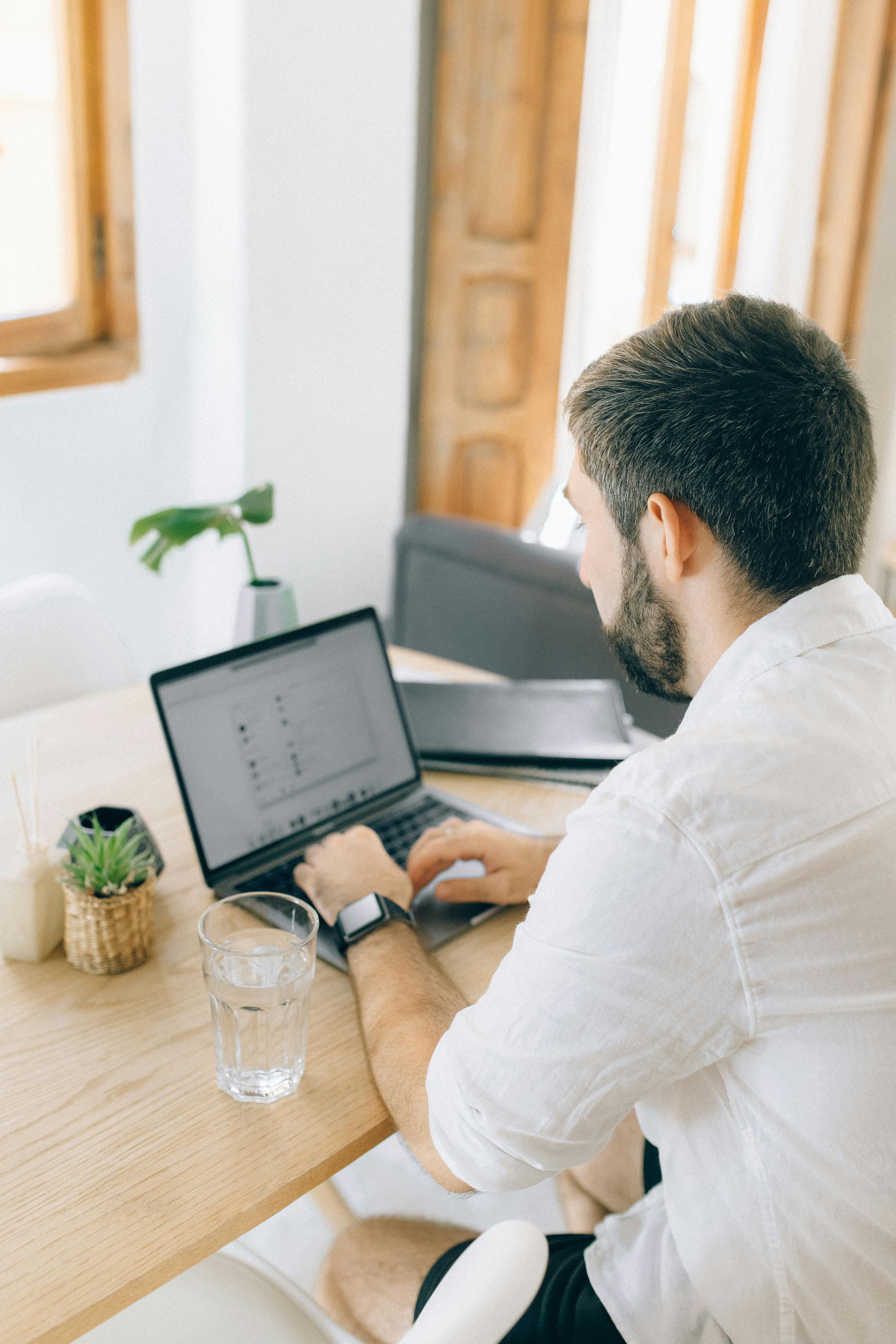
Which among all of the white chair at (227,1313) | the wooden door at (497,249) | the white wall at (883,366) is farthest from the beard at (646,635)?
the white wall at (883,366)

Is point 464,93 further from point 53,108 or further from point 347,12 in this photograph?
point 53,108

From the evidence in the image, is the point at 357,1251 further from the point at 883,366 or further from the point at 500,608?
the point at 883,366

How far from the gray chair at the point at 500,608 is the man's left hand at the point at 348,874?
1.05 meters

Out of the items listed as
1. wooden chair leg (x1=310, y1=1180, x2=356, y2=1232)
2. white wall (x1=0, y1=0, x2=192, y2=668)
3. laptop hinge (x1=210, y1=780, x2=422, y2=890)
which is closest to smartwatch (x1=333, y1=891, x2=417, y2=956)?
laptop hinge (x1=210, y1=780, x2=422, y2=890)

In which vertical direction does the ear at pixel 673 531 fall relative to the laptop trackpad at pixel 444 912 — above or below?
above

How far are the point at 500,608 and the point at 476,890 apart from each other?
49.8 inches

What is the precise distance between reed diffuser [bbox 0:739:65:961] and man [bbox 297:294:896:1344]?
0.30m

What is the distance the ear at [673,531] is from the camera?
2.78 feet

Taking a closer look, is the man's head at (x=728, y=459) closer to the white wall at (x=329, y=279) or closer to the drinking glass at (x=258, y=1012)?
the drinking glass at (x=258, y=1012)

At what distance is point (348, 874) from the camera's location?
3.61 feet

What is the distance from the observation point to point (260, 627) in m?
1.51

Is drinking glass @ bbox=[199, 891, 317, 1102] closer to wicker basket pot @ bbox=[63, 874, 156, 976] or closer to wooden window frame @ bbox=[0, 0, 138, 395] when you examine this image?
wicker basket pot @ bbox=[63, 874, 156, 976]

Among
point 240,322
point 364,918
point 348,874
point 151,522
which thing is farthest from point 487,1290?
point 240,322

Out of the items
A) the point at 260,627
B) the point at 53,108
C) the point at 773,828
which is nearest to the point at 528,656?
the point at 260,627
